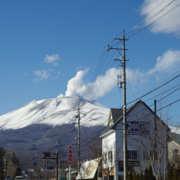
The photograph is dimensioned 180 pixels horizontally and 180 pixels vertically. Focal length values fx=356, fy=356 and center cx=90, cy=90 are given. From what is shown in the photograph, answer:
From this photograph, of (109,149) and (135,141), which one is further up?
(135,141)

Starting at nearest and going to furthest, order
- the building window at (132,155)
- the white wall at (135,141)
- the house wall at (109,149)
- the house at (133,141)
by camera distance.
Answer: the house at (133,141)
the white wall at (135,141)
the building window at (132,155)
the house wall at (109,149)

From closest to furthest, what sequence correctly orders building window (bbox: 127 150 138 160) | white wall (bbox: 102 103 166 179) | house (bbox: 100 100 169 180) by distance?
house (bbox: 100 100 169 180) < white wall (bbox: 102 103 166 179) < building window (bbox: 127 150 138 160)

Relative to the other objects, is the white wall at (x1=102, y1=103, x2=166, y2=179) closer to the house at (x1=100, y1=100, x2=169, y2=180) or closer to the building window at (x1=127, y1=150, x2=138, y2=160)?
the house at (x1=100, y1=100, x2=169, y2=180)

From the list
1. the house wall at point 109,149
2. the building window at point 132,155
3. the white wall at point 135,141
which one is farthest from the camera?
the house wall at point 109,149

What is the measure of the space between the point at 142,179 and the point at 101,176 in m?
27.5

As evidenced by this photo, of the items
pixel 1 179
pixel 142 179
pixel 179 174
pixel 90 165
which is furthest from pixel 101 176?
pixel 1 179

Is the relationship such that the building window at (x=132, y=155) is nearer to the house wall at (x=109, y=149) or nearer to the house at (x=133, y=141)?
the house at (x=133, y=141)

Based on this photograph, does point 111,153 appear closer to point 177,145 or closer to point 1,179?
point 177,145

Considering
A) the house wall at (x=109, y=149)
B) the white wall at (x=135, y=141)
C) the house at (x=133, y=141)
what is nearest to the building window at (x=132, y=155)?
the house at (x=133, y=141)

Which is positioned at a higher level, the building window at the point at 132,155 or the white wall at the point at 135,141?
→ the white wall at the point at 135,141

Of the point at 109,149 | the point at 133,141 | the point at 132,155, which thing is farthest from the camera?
the point at 109,149

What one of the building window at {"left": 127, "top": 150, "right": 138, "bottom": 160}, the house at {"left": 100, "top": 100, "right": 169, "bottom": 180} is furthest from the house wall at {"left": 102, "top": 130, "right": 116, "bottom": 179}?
the building window at {"left": 127, "top": 150, "right": 138, "bottom": 160}

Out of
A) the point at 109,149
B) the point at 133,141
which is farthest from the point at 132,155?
the point at 109,149

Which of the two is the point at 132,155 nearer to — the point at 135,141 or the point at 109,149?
the point at 135,141
